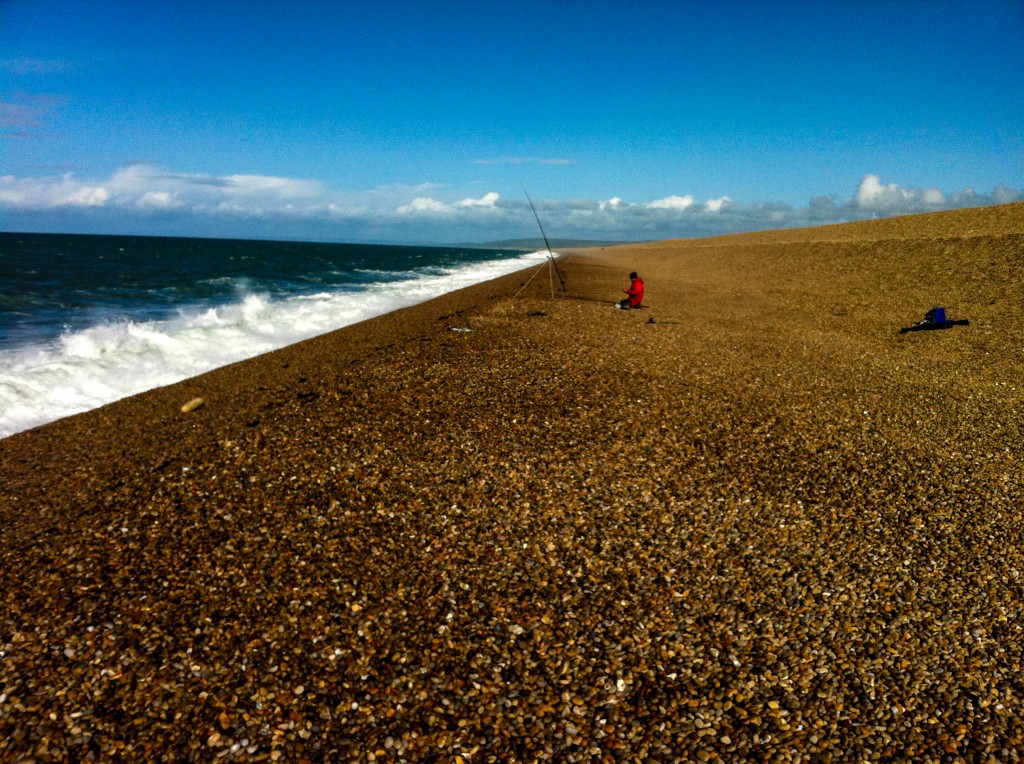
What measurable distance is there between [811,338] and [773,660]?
42.2ft

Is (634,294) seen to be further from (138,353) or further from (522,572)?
(138,353)

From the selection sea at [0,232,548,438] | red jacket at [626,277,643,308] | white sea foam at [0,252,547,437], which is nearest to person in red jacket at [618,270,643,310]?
red jacket at [626,277,643,308]

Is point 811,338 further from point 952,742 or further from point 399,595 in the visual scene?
point 399,595

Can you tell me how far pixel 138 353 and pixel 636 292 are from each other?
1548 cm

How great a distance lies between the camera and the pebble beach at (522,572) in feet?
12.8

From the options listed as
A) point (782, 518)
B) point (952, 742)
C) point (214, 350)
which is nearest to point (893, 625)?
point (952, 742)

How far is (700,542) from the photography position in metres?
5.84

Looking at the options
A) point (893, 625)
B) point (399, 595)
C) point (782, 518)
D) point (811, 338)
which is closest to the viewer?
point (893, 625)

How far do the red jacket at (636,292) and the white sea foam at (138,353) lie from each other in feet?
37.1

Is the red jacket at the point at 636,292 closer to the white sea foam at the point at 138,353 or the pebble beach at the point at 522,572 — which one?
the pebble beach at the point at 522,572

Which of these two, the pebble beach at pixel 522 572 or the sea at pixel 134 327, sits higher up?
the sea at pixel 134 327

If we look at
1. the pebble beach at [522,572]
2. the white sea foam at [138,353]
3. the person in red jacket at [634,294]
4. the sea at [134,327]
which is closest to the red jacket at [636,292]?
the person in red jacket at [634,294]

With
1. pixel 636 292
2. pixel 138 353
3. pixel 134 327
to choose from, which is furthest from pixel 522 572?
pixel 134 327

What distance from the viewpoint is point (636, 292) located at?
19.0 meters
